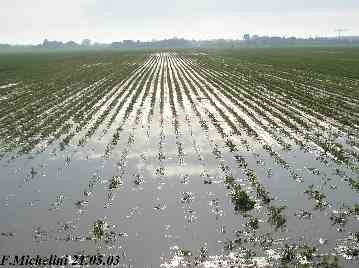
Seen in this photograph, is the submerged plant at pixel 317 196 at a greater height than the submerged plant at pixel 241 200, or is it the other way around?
the submerged plant at pixel 241 200

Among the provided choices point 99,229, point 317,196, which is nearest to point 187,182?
point 317,196

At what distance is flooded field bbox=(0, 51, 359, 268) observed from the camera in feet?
35.3

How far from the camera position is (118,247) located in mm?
10773

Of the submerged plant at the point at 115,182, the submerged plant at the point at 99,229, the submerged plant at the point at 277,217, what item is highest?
the submerged plant at the point at 115,182

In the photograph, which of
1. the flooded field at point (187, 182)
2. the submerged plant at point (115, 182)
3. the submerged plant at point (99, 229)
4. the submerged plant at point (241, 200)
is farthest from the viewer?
the submerged plant at point (115, 182)

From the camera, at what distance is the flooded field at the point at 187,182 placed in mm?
10758

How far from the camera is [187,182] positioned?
15.3 meters

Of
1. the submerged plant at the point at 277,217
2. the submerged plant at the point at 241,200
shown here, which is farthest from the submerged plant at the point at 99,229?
the submerged plant at the point at 277,217

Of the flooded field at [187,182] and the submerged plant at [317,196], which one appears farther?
the submerged plant at [317,196]

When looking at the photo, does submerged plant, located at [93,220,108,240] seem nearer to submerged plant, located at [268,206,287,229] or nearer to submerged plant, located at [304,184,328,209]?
submerged plant, located at [268,206,287,229]

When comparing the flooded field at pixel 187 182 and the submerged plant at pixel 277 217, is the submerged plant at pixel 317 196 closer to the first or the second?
the flooded field at pixel 187 182

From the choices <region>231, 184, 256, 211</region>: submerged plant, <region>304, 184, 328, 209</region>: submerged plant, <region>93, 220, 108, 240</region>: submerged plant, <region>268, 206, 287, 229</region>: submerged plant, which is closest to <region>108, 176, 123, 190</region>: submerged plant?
<region>93, 220, 108, 240</region>: submerged plant

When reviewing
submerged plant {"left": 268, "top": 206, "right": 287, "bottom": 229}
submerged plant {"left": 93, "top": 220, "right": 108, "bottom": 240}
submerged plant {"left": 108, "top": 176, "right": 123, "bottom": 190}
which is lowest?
submerged plant {"left": 268, "top": 206, "right": 287, "bottom": 229}

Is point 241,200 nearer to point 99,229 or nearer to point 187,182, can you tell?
point 187,182
